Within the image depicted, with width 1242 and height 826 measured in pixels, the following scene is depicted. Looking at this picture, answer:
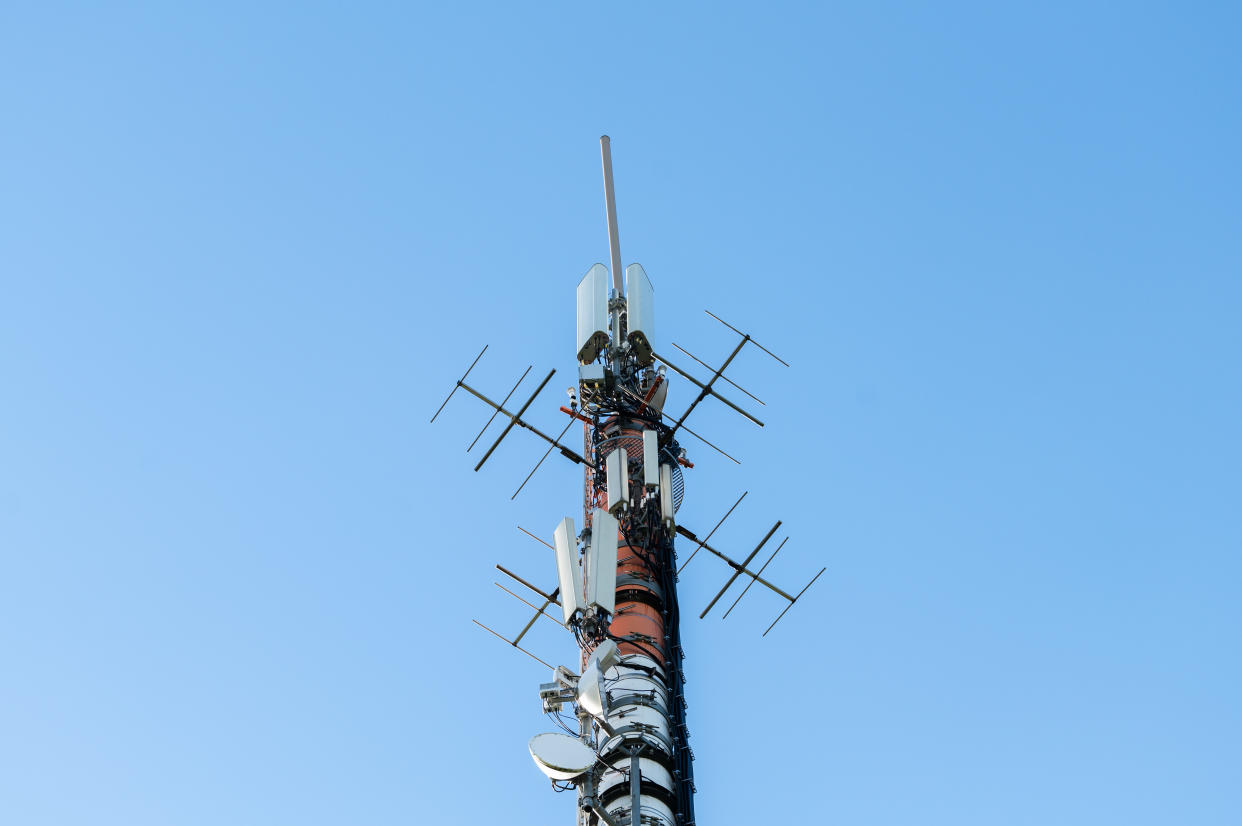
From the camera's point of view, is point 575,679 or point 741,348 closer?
point 575,679

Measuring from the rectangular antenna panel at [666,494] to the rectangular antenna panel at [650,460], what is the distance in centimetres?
22

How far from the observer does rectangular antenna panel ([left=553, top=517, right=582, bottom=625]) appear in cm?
2561

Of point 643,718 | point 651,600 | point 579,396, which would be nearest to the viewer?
point 643,718

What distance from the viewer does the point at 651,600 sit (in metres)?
28.2

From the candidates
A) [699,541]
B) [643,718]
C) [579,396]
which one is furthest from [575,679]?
[579,396]

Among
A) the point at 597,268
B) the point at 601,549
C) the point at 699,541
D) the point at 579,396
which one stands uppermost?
the point at 597,268

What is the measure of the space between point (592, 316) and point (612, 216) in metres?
3.01

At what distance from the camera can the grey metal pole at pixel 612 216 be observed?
3431 centimetres

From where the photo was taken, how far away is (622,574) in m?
28.5

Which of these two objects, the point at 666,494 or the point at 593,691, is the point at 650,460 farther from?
the point at 593,691

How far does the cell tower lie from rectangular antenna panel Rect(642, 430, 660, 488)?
0.09 feet

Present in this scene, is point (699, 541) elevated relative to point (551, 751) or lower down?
elevated

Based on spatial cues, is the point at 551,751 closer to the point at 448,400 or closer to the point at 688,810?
the point at 688,810

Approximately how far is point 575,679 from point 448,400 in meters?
9.80
